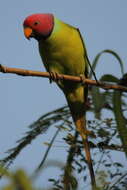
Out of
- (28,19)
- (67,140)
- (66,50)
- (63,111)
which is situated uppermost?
(28,19)

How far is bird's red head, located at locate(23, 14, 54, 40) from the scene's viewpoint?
2.01 m

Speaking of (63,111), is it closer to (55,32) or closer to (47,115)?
(47,115)

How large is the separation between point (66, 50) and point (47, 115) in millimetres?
1052

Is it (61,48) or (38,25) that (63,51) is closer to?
(61,48)

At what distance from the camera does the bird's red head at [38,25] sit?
6.59ft

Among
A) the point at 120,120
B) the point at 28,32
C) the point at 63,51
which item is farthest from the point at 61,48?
the point at 120,120

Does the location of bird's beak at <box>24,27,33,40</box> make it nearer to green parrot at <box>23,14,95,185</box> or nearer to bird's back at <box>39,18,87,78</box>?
green parrot at <box>23,14,95,185</box>

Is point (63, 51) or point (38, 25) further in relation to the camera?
point (38, 25)

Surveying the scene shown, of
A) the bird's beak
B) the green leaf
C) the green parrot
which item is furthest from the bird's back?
the green leaf

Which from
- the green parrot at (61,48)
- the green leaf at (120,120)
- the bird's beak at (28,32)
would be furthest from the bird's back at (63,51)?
the green leaf at (120,120)

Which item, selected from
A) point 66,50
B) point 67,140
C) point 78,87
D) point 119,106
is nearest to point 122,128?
point 119,106

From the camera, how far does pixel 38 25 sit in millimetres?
2158

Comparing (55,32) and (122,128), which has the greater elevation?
(55,32)

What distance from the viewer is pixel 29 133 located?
0.83m
